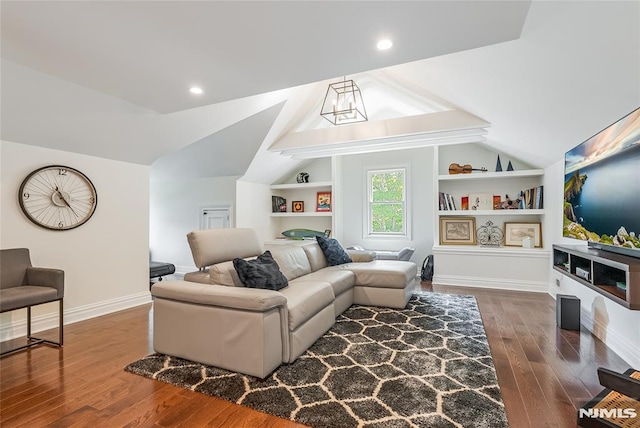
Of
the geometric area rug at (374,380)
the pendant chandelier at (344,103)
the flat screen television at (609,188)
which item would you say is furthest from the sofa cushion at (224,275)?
the flat screen television at (609,188)

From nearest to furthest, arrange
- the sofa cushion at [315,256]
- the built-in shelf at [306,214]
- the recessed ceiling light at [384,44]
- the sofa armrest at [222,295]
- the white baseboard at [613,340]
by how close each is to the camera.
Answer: the recessed ceiling light at [384,44]
the sofa armrest at [222,295]
the white baseboard at [613,340]
the sofa cushion at [315,256]
the built-in shelf at [306,214]

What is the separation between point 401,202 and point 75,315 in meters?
5.04

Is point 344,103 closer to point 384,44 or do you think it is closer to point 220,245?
point 384,44

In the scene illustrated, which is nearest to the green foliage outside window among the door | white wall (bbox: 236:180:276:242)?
Result: white wall (bbox: 236:180:276:242)

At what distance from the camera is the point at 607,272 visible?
230cm

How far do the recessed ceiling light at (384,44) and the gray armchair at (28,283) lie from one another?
3172 mm

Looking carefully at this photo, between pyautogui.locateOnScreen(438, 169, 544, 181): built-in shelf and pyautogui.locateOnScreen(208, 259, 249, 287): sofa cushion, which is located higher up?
pyautogui.locateOnScreen(438, 169, 544, 181): built-in shelf

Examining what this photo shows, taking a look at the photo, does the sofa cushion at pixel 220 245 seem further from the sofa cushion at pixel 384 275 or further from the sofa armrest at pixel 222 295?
the sofa cushion at pixel 384 275

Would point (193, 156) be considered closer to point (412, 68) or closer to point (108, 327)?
point (108, 327)

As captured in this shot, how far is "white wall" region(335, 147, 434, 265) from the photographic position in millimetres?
5699

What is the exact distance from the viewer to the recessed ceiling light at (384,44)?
1958mm

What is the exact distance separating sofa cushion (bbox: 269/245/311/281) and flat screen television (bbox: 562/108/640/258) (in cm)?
273

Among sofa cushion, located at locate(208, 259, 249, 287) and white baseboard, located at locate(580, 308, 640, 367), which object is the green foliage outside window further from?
sofa cushion, located at locate(208, 259, 249, 287)

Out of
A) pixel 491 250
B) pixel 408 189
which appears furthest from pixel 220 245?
pixel 491 250
